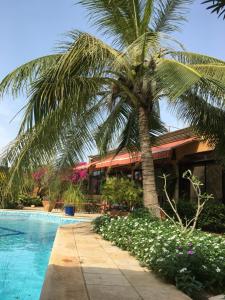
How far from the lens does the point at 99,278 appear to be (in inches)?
271

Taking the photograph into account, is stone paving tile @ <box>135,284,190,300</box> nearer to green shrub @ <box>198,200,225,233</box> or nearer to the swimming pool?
the swimming pool

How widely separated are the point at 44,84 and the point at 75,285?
6318mm

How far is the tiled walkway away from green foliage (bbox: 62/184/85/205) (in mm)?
15763

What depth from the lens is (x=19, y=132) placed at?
11492 mm

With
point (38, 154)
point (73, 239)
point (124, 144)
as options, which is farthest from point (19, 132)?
point (124, 144)

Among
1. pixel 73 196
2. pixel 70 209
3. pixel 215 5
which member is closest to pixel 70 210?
pixel 70 209

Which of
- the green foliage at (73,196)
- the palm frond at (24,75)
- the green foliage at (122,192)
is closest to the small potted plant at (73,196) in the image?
the green foliage at (73,196)

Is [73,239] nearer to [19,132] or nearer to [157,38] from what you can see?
[19,132]

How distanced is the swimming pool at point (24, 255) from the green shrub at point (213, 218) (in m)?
5.36

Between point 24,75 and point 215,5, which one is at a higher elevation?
point 24,75

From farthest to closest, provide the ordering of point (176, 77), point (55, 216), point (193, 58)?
point (55, 216) < point (193, 58) < point (176, 77)

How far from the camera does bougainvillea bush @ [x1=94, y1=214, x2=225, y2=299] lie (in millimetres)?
6477

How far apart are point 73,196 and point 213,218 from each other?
1321 centimetres

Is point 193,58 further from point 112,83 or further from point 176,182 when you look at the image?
point 176,182
